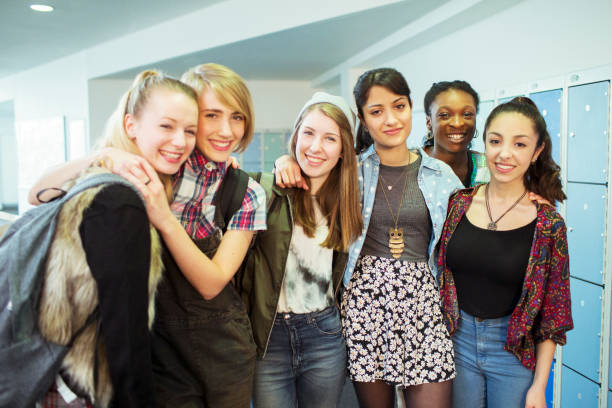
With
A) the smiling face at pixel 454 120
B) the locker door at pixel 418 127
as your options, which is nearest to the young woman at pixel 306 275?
the smiling face at pixel 454 120

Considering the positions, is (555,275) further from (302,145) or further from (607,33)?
(607,33)

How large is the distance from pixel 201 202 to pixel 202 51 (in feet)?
15.6

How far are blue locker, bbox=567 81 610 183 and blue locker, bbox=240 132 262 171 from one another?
6317 millimetres

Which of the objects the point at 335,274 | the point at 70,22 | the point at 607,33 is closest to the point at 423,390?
the point at 335,274

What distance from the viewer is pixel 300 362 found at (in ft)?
5.65

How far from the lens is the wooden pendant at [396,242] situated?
1.81m

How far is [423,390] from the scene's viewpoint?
1.78 metres

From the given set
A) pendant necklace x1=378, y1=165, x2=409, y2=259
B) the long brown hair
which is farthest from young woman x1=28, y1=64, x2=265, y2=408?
the long brown hair

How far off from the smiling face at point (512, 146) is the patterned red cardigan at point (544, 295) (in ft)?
0.58

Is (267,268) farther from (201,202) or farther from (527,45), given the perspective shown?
(527,45)

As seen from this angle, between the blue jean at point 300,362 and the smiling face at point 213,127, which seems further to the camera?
the blue jean at point 300,362

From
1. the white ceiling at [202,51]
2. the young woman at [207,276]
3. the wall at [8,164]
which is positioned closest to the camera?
the young woman at [207,276]

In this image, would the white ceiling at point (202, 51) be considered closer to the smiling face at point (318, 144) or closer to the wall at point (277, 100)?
the wall at point (277, 100)

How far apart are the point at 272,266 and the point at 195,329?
39 centimetres
